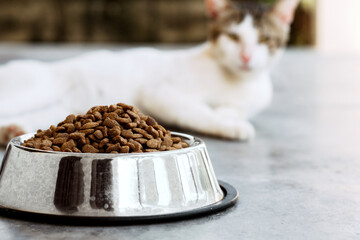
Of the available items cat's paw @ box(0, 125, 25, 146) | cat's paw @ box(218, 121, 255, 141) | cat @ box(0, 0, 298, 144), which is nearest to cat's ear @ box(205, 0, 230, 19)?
cat @ box(0, 0, 298, 144)

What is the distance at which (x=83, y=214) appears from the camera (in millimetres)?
1084

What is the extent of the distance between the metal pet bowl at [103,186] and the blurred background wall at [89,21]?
547 cm

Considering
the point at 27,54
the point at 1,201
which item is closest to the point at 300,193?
the point at 1,201

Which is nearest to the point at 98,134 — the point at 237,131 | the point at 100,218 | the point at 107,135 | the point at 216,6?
the point at 107,135

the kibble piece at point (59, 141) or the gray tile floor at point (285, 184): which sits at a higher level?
the kibble piece at point (59, 141)

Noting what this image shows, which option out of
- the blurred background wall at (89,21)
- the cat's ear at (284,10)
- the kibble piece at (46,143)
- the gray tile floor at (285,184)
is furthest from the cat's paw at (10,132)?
the blurred background wall at (89,21)

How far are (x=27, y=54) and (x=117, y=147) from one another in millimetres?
3777

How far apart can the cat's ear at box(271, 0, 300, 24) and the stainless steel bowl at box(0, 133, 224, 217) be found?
135 centimetres

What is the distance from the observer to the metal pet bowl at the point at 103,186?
1.08 m

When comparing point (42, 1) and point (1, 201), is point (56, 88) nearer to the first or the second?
point (1, 201)

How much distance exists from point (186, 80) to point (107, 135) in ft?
4.23

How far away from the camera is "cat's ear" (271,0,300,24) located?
2.36m

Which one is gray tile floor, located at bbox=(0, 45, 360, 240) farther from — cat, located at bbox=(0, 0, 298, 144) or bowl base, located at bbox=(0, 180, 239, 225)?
cat, located at bbox=(0, 0, 298, 144)

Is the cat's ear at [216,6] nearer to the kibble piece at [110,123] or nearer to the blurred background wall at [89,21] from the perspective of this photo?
the kibble piece at [110,123]
